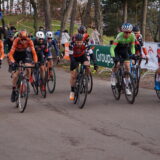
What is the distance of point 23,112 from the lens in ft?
34.8

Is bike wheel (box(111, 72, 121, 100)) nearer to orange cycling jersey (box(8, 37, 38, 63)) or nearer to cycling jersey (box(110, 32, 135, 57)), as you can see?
cycling jersey (box(110, 32, 135, 57))

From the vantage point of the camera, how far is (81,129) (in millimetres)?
8555

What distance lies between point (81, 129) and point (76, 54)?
3.61 metres

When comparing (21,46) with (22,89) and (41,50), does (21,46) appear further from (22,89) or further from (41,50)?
(41,50)

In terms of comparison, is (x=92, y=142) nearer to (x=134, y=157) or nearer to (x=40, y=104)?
(x=134, y=157)

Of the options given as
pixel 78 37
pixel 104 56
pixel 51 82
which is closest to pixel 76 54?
pixel 78 37

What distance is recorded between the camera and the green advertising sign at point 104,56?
1945 cm

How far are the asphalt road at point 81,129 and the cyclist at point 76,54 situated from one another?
2.41 feet

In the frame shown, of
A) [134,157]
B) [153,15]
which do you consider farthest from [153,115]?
[153,15]

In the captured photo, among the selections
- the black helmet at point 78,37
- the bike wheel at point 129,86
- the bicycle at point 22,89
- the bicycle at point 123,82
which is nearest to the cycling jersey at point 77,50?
the black helmet at point 78,37

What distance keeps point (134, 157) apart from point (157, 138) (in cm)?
129

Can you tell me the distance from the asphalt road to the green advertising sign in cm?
641

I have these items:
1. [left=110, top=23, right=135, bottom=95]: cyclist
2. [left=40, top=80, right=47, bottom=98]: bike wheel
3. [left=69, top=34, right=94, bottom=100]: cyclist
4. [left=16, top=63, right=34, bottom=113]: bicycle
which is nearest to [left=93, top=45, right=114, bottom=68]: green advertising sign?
[left=40, top=80, right=47, bottom=98]: bike wheel

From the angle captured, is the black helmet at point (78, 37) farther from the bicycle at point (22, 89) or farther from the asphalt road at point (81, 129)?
the asphalt road at point (81, 129)
